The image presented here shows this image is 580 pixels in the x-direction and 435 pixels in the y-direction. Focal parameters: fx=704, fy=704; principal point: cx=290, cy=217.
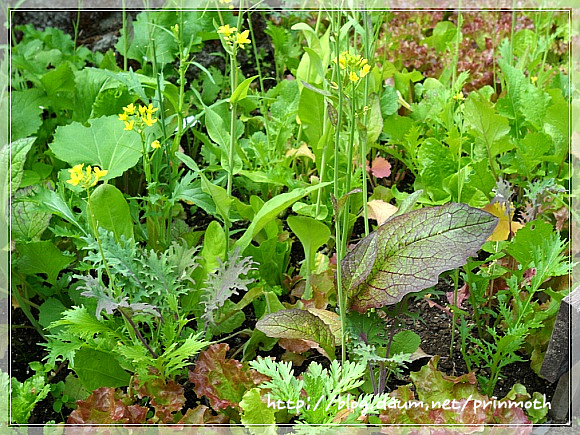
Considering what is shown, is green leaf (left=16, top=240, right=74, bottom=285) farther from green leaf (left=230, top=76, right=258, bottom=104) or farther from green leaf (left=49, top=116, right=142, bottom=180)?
green leaf (left=230, top=76, right=258, bottom=104)

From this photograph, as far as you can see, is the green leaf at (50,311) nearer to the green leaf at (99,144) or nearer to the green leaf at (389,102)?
the green leaf at (99,144)

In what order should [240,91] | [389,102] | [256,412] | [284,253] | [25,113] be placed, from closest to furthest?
[256,412] < [240,91] < [284,253] < [25,113] < [389,102]

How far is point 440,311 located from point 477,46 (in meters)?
1.64

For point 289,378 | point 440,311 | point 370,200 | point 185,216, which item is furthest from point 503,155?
point 289,378

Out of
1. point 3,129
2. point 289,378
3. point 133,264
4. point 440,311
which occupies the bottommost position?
point 440,311

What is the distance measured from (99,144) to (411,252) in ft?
2.76

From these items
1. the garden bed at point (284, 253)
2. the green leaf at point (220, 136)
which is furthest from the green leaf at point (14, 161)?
the green leaf at point (220, 136)

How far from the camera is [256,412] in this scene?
127 cm

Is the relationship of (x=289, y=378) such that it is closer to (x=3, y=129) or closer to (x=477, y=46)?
(x=3, y=129)

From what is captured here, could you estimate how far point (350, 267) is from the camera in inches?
53.6

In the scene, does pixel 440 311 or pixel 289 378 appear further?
pixel 440 311

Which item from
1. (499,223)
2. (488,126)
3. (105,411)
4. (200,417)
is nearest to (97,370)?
(105,411)

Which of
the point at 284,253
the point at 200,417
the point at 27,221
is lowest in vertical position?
the point at 200,417

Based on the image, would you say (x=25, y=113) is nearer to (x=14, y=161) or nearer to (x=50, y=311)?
(x=14, y=161)
